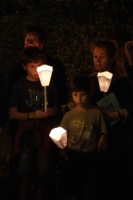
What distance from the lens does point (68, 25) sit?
13117 millimetres

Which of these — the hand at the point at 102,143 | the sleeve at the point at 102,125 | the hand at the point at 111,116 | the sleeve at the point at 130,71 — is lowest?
the hand at the point at 102,143

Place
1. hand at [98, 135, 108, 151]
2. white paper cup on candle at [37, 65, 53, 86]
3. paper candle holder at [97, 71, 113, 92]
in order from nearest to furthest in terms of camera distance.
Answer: white paper cup on candle at [37, 65, 53, 86], hand at [98, 135, 108, 151], paper candle holder at [97, 71, 113, 92]

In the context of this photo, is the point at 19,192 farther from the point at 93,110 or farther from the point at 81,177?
the point at 93,110

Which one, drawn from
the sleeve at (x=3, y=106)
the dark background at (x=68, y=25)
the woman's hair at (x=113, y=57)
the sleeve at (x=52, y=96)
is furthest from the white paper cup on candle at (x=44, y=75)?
the dark background at (x=68, y=25)

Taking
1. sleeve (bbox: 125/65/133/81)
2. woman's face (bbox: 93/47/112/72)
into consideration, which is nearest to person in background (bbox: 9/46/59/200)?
woman's face (bbox: 93/47/112/72)

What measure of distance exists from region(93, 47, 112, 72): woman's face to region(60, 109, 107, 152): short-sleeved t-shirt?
2.03 feet

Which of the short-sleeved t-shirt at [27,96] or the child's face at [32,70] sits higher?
the child's face at [32,70]

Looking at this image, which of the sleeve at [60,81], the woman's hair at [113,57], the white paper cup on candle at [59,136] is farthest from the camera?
the sleeve at [60,81]

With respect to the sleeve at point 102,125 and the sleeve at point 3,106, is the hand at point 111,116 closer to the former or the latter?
the sleeve at point 102,125

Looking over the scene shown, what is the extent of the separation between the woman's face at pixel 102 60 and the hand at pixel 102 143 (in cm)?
84

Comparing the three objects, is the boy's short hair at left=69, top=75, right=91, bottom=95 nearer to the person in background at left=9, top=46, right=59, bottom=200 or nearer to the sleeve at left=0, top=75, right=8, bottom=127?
the person in background at left=9, top=46, right=59, bottom=200

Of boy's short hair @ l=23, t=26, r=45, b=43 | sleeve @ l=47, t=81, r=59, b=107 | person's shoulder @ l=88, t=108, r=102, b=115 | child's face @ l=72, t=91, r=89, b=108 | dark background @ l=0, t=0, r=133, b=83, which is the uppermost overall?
dark background @ l=0, t=0, r=133, b=83

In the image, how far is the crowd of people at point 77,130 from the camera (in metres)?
6.40

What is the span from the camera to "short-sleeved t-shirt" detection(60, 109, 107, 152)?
6.37 m
